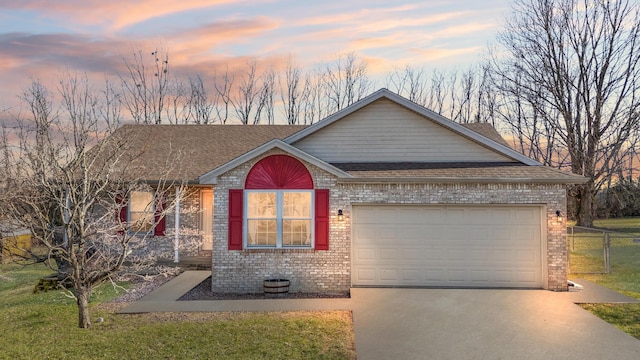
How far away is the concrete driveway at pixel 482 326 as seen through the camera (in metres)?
Result: 6.96

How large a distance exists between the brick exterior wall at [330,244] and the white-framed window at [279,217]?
30cm

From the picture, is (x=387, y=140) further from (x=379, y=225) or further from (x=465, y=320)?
(x=465, y=320)

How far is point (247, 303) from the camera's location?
32.9 feet

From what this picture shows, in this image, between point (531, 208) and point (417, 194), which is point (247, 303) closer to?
point (417, 194)

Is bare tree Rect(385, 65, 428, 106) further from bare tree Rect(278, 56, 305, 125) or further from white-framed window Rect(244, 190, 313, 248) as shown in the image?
white-framed window Rect(244, 190, 313, 248)

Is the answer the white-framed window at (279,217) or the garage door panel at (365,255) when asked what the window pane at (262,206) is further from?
the garage door panel at (365,255)

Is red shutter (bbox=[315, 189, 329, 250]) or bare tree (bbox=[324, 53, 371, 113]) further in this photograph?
bare tree (bbox=[324, 53, 371, 113])

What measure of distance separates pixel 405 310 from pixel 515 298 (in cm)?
306

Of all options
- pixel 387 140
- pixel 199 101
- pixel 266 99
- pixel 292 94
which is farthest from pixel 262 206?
pixel 199 101

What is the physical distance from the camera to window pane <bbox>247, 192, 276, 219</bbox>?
11.4 meters

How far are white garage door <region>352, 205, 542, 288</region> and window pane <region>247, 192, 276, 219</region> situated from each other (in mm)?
2235

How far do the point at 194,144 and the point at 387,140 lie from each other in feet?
29.3

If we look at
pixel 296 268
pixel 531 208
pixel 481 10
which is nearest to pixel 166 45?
pixel 481 10

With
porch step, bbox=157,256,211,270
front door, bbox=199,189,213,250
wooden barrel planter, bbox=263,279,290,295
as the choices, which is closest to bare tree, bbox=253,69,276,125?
front door, bbox=199,189,213,250
